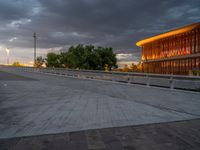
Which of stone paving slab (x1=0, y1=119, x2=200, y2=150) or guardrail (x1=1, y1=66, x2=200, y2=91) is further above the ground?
guardrail (x1=1, y1=66, x2=200, y2=91)

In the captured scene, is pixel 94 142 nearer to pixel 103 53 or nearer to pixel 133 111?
pixel 133 111

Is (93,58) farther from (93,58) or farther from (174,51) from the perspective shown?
Answer: (174,51)

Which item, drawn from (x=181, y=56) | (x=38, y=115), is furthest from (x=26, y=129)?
(x=181, y=56)

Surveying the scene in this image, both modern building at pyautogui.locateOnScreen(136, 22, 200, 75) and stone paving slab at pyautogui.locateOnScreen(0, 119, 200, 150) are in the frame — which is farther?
modern building at pyautogui.locateOnScreen(136, 22, 200, 75)

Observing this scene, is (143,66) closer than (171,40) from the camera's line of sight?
No

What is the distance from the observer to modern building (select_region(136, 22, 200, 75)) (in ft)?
116

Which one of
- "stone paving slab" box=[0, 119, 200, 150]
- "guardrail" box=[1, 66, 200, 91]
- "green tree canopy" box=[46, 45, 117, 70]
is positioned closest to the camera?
"stone paving slab" box=[0, 119, 200, 150]

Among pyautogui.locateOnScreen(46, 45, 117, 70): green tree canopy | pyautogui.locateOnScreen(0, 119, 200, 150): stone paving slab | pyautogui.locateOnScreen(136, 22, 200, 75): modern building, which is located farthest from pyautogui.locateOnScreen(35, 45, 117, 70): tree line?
pyautogui.locateOnScreen(0, 119, 200, 150): stone paving slab

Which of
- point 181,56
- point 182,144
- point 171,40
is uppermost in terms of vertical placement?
point 171,40

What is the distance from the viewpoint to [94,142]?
4340 millimetres

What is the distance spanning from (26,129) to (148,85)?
10.8 meters

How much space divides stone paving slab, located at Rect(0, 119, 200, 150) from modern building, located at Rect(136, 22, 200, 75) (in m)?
28.6

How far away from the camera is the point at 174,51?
4066 cm

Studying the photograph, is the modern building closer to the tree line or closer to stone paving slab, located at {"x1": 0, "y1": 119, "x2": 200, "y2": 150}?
the tree line
